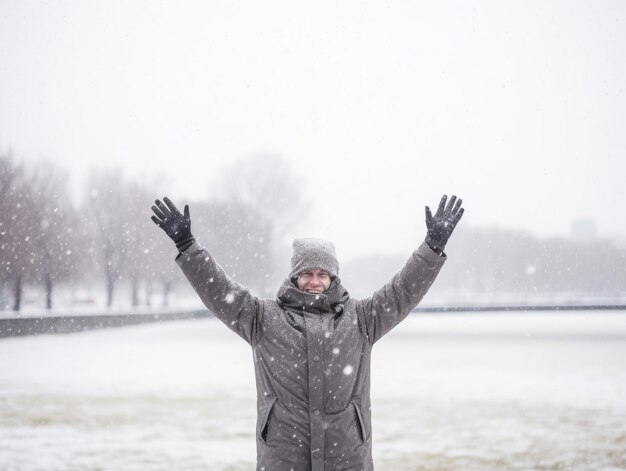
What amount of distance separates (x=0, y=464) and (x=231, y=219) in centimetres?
3994

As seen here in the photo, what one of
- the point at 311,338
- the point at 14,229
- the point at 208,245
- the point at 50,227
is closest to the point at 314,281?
the point at 311,338

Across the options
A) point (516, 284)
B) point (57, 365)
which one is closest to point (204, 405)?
point (57, 365)

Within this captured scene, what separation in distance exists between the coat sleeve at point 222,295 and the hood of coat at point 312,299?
0.12 metres

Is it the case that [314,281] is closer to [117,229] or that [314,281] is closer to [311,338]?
[311,338]

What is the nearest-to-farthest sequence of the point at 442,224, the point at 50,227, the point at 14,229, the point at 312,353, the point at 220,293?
the point at 312,353
the point at 220,293
the point at 442,224
the point at 14,229
the point at 50,227

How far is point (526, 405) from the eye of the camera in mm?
8109

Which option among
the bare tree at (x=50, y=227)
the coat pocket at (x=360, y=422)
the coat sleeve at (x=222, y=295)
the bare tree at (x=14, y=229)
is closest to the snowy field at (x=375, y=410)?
the coat pocket at (x=360, y=422)

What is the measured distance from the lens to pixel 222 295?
273cm

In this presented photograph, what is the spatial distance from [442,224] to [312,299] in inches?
27.7

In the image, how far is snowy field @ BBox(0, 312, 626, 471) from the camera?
5.61m

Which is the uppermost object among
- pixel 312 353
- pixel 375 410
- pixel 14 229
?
pixel 14 229

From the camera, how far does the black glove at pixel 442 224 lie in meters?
2.93

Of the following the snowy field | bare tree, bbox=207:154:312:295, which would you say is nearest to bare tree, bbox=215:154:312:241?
bare tree, bbox=207:154:312:295

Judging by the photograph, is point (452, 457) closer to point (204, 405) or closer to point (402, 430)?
point (402, 430)
